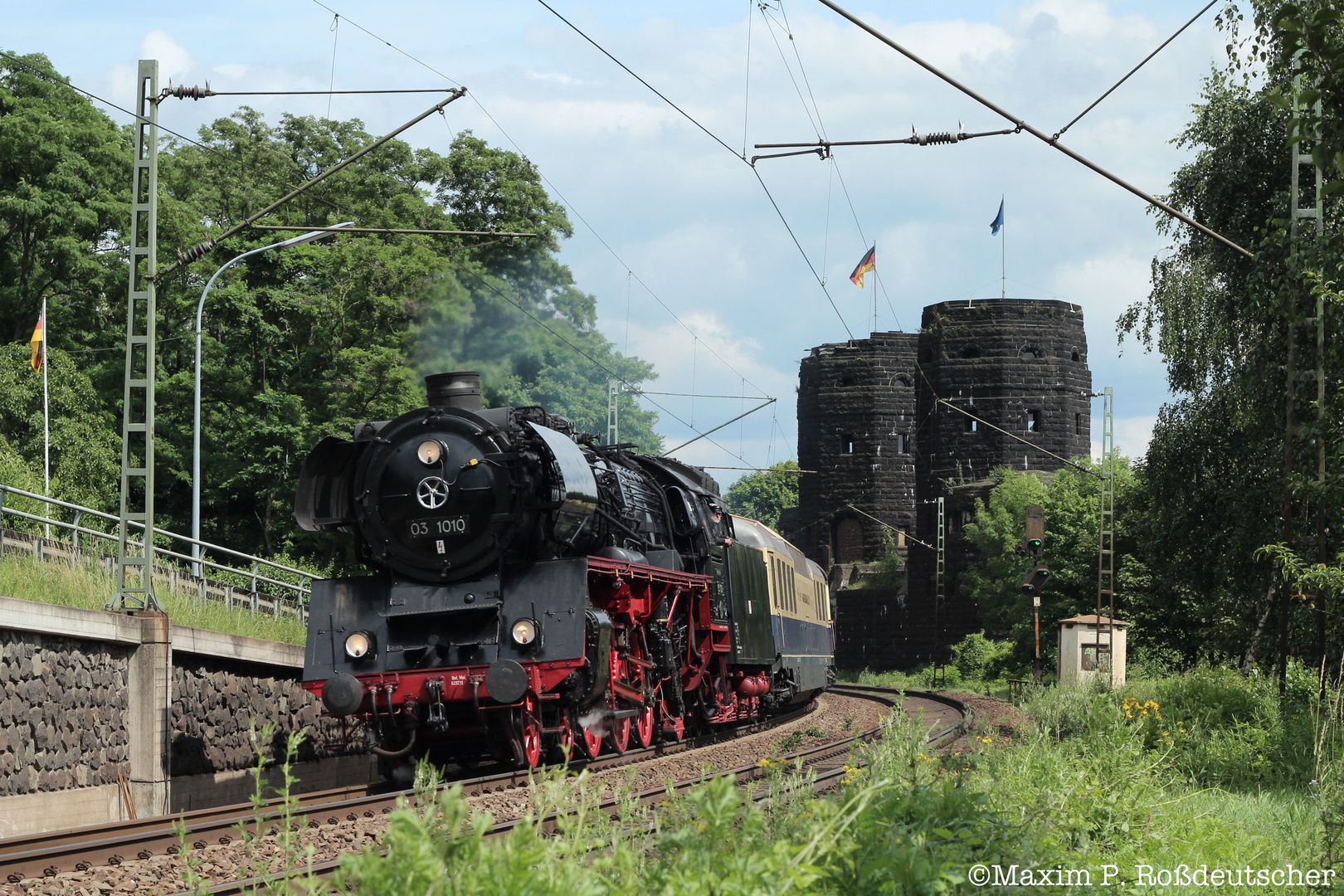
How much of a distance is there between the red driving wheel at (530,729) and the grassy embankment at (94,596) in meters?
4.29

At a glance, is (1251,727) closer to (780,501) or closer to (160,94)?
(160,94)

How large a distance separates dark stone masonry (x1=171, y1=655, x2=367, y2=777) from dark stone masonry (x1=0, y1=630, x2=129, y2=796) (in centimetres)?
108

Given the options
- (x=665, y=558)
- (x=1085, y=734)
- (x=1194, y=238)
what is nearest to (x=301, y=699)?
Result: (x=665, y=558)

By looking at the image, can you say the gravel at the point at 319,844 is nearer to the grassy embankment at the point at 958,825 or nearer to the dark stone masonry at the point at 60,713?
the grassy embankment at the point at 958,825

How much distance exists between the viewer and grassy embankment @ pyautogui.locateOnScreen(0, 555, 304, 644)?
1334 centimetres

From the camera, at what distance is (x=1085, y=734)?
13164 mm

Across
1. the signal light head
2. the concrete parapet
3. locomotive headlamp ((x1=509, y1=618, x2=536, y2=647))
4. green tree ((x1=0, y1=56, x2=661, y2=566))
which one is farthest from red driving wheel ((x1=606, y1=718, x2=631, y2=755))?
green tree ((x1=0, y1=56, x2=661, y2=566))

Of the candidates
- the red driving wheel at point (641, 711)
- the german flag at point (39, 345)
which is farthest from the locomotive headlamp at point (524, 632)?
the german flag at point (39, 345)

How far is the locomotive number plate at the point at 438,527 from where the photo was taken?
496 inches

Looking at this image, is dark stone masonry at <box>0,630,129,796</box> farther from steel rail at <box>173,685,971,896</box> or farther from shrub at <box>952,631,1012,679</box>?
shrub at <box>952,631,1012,679</box>

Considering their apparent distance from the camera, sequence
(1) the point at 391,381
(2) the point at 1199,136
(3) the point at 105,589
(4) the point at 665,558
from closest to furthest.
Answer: (3) the point at 105,589
(4) the point at 665,558
(2) the point at 1199,136
(1) the point at 391,381

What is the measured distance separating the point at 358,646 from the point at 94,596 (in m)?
3.75

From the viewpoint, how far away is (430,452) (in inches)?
503

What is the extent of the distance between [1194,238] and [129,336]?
62.7ft
